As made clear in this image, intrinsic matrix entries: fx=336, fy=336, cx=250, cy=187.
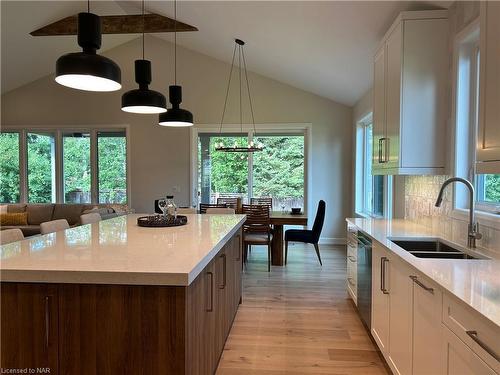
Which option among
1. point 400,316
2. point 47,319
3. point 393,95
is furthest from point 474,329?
point 393,95

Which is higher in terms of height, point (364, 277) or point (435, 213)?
point (435, 213)

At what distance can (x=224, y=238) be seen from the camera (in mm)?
2203

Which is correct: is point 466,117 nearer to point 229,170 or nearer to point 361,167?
point 361,167

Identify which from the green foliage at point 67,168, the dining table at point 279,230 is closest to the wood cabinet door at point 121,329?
the dining table at point 279,230

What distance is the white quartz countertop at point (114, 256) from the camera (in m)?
1.39

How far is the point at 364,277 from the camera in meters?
2.83

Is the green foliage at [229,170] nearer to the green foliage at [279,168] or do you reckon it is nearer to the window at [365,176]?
the green foliage at [279,168]

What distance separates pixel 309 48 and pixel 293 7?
957mm

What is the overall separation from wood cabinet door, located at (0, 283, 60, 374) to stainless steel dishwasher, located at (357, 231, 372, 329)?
2133mm

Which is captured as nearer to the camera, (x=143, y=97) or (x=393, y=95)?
(x=143, y=97)

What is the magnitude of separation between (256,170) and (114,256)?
17.5 ft

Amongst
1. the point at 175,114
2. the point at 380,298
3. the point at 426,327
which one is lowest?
the point at 380,298

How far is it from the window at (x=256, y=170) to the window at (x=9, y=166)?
12.6 ft

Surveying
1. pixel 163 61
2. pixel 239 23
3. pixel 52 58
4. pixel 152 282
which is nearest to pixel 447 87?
pixel 152 282
